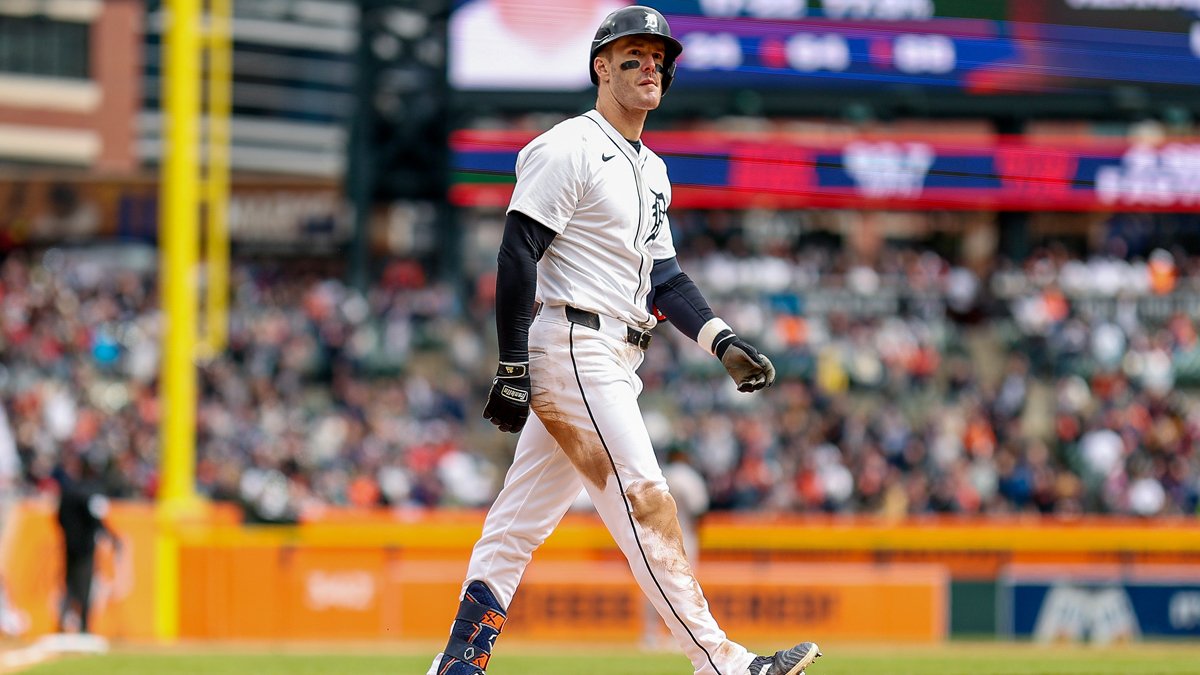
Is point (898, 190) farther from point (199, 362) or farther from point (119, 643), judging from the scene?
point (119, 643)

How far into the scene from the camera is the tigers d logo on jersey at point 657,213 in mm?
5258

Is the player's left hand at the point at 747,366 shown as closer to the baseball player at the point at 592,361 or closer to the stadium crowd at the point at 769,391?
the baseball player at the point at 592,361

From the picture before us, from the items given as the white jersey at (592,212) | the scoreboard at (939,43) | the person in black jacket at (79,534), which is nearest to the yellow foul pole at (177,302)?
the person in black jacket at (79,534)

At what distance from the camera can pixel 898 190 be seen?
1862 centimetres

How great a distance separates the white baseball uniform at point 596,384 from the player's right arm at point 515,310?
0.20 feet

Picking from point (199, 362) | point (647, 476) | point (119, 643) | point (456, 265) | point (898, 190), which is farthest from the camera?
point (456, 265)

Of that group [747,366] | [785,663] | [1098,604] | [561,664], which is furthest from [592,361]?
[1098,604]

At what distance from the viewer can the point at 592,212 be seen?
5.03m

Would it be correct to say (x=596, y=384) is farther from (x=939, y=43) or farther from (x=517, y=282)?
(x=939, y=43)

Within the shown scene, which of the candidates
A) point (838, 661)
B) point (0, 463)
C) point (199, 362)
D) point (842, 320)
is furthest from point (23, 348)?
point (838, 661)

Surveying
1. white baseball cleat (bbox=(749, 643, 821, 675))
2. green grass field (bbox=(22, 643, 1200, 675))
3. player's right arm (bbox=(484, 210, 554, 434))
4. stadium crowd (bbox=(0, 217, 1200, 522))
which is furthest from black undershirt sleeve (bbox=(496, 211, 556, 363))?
stadium crowd (bbox=(0, 217, 1200, 522))

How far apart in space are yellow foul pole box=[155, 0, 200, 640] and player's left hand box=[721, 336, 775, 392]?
326 inches

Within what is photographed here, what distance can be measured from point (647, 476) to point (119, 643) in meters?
8.58

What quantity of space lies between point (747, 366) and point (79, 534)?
8344 millimetres
